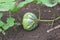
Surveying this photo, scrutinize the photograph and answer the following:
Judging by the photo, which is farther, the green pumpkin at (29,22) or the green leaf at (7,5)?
the green pumpkin at (29,22)

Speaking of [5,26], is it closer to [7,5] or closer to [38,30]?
[7,5]

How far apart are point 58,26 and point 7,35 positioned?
1.50 ft

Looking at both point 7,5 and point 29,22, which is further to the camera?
point 29,22

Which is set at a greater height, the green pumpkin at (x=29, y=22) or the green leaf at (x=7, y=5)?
the green leaf at (x=7, y=5)

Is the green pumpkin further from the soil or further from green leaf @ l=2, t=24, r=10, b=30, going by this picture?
green leaf @ l=2, t=24, r=10, b=30

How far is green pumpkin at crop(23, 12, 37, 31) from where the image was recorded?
6.46ft

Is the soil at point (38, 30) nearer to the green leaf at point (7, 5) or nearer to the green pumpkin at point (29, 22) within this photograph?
the green pumpkin at point (29, 22)

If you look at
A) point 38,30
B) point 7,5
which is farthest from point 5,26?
point 38,30

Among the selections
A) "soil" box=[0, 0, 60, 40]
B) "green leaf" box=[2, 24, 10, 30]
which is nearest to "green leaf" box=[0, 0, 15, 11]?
"green leaf" box=[2, 24, 10, 30]

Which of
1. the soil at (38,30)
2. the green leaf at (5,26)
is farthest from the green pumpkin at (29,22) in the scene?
the green leaf at (5,26)

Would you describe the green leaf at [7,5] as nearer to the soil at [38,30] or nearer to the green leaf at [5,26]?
the green leaf at [5,26]

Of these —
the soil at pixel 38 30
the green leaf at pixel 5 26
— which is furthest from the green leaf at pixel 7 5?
the soil at pixel 38 30

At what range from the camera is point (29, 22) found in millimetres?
1976

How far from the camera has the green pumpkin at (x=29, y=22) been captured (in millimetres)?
1968
